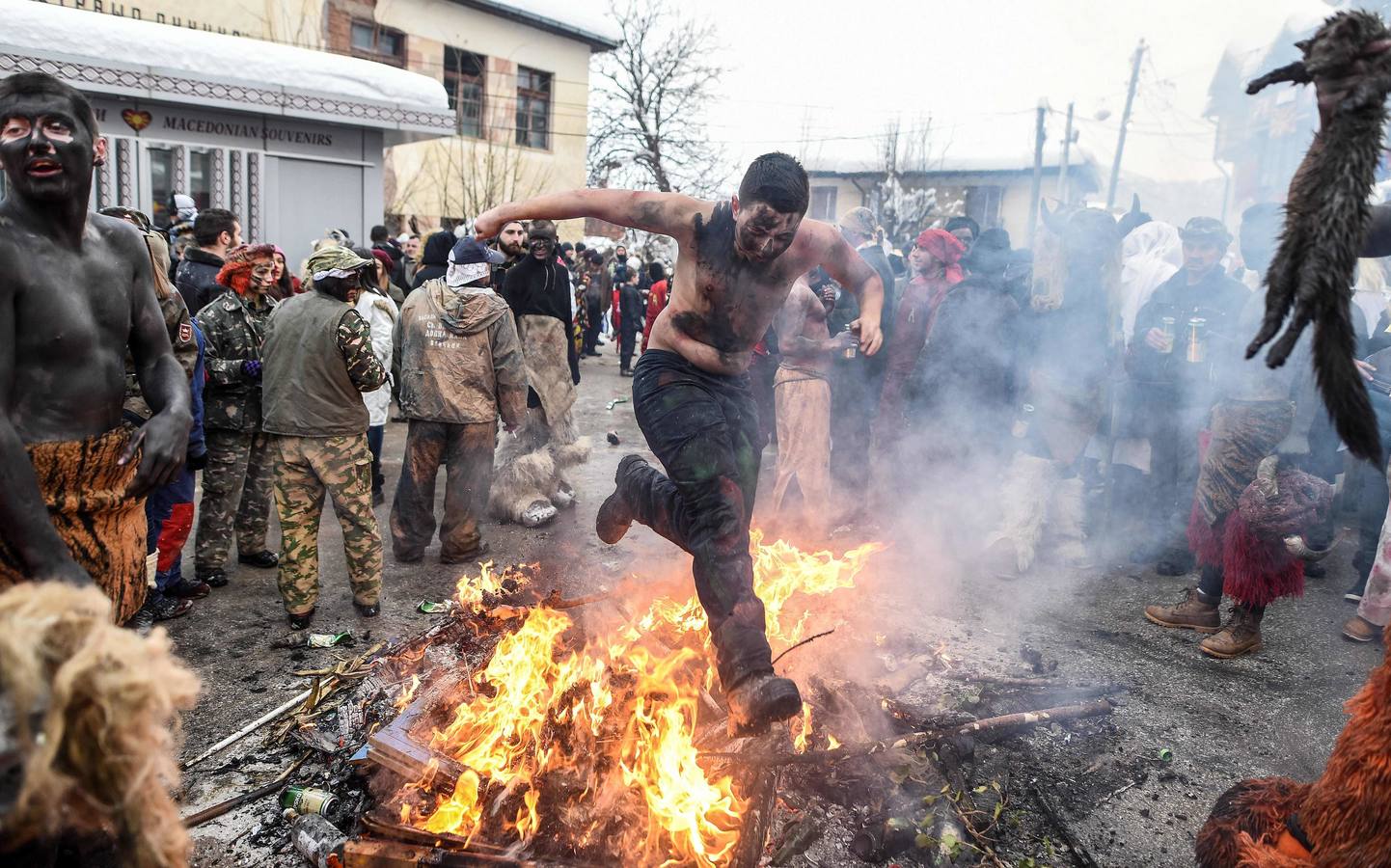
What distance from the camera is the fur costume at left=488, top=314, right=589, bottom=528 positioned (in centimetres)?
674

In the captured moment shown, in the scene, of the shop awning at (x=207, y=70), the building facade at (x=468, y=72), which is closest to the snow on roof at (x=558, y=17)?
the building facade at (x=468, y=72)

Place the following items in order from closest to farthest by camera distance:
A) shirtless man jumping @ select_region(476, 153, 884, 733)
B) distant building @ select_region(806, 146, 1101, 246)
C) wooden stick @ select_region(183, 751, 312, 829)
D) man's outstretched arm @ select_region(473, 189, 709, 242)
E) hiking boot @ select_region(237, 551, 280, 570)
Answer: wooden stick @ select_region(183, 751, 312, 829) → shirtless man jumping @ select_region(476, 153, 884, 733) → man's outstretched arm @ select_region(473, 189, 709, 242) → hiking boot @ select_region(237, 551, 280, 570) → distant building @ select_region(806, 146, 1101, 246)

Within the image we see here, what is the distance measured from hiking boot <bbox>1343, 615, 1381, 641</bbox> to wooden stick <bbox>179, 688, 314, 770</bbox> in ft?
18.8

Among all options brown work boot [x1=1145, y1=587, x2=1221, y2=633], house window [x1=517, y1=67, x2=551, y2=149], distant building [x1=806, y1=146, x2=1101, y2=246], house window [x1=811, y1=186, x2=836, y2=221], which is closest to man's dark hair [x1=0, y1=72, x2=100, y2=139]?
brown work boot [x1=1145, y1=587, x2=1221, y2=633]

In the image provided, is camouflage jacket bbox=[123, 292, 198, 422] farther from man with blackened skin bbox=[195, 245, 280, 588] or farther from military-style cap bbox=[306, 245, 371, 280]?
military-style cap bbox=[306, 245, 371, 280]

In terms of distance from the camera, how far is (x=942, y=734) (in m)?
3.42

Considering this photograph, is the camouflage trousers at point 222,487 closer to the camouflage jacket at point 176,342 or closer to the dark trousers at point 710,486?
the camouflage jacket at point 176,342

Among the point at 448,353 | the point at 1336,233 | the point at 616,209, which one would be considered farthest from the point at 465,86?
the point at 1336,233

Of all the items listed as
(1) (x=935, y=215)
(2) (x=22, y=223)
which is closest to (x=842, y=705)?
(2) (x=22, y=223)

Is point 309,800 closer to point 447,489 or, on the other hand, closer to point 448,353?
point 447,489

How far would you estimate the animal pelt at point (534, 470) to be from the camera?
22.0ft

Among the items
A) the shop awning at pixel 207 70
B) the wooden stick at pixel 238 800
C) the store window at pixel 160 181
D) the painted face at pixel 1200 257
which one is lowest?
the wooden stick at pixel 238 800

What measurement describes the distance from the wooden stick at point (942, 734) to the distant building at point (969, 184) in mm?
26695

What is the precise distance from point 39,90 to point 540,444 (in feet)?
15.9
